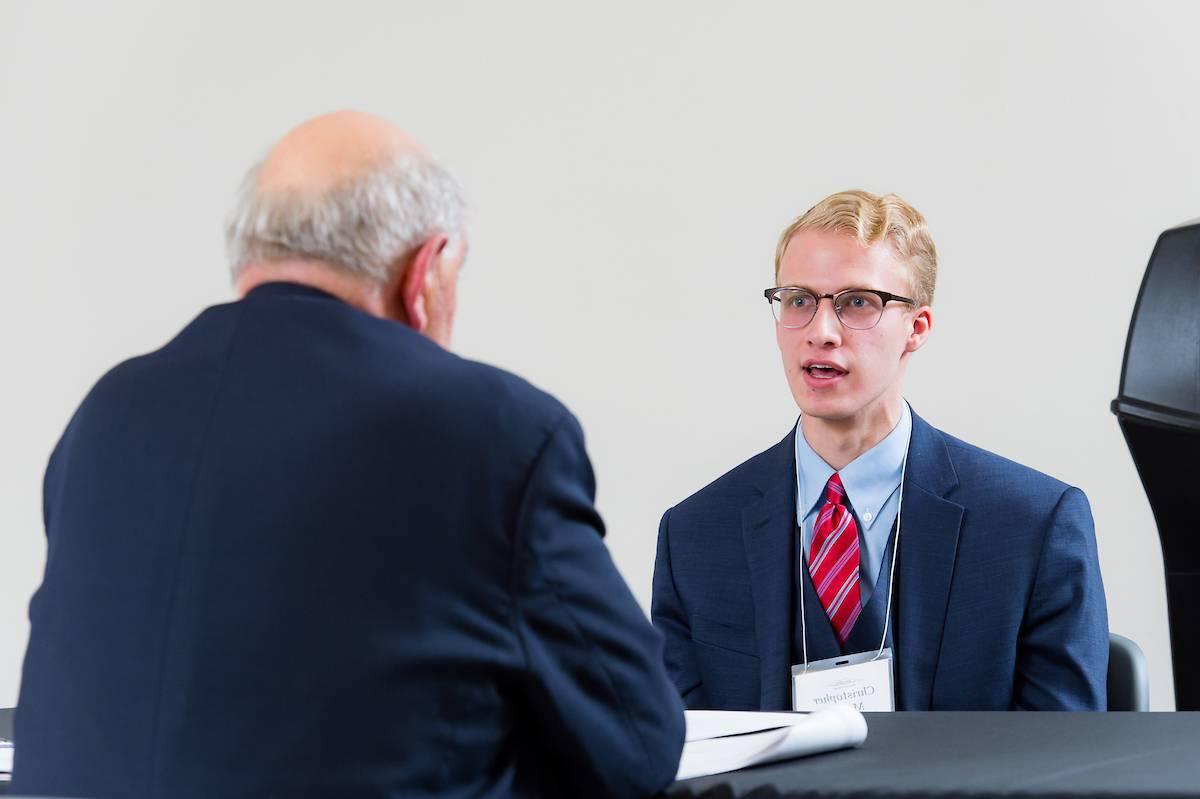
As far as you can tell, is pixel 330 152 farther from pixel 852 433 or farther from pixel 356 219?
pixel 852 433

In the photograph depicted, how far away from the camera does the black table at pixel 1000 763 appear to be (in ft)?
3.73

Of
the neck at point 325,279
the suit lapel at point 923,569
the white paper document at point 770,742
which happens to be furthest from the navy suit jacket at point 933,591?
the neck at point 325,279

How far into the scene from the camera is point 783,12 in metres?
3.93

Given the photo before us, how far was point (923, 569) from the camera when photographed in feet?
6.79

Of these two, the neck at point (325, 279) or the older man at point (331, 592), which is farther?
the neck at point (325, 279)

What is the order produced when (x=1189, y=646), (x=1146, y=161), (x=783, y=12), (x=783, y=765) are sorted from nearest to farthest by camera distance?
1. (x=783, y=765)
2. (x=1189, y=646)
3. (x=1146, y=161)
4. (x=783, y=12)

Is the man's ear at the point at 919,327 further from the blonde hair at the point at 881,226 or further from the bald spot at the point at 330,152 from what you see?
the bald spot at the point at 330,152

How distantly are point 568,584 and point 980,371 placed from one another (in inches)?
110

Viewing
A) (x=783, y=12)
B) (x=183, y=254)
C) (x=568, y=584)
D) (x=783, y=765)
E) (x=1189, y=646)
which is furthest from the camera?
(x=183, y=254)

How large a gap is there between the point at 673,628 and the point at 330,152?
1.18 meters

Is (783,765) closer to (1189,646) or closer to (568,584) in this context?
(568,584)

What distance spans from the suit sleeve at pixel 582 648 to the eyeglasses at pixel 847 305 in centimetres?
109

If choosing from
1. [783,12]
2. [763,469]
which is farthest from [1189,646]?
[783,12]

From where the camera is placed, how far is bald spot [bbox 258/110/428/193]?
125cm
